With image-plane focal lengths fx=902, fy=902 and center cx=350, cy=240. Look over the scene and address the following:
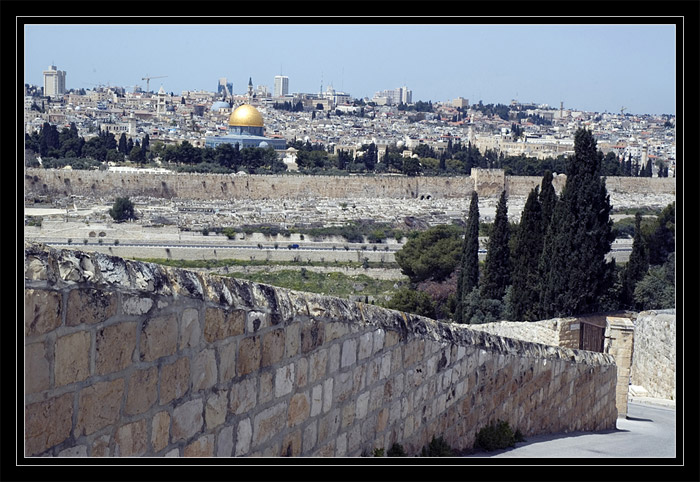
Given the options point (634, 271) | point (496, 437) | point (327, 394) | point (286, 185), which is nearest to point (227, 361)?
point (327, 394)

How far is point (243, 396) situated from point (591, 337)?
8.78 m

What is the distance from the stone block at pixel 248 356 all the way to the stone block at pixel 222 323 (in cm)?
5

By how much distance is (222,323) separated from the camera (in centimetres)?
286

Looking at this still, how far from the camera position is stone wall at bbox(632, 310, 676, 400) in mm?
10500

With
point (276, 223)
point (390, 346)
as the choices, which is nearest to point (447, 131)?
point (276, 223)

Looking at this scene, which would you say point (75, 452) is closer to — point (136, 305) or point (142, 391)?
point (142, 391)

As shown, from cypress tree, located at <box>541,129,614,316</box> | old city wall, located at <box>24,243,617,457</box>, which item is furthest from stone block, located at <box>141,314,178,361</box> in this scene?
cypress tree, located at <box>541,129,614,316</box>

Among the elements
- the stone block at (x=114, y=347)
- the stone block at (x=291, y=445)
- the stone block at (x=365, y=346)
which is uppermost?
A: the stone block at (x=114, y=347)

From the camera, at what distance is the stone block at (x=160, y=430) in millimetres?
2621

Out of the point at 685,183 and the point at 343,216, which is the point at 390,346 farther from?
the point at 343,216

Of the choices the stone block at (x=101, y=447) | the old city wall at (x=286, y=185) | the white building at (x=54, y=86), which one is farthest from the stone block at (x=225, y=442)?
the white building at (x=54, y=86)

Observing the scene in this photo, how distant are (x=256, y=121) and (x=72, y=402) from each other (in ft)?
224

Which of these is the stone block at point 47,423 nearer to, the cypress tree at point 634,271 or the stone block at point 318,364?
the stone block at point 318,364
